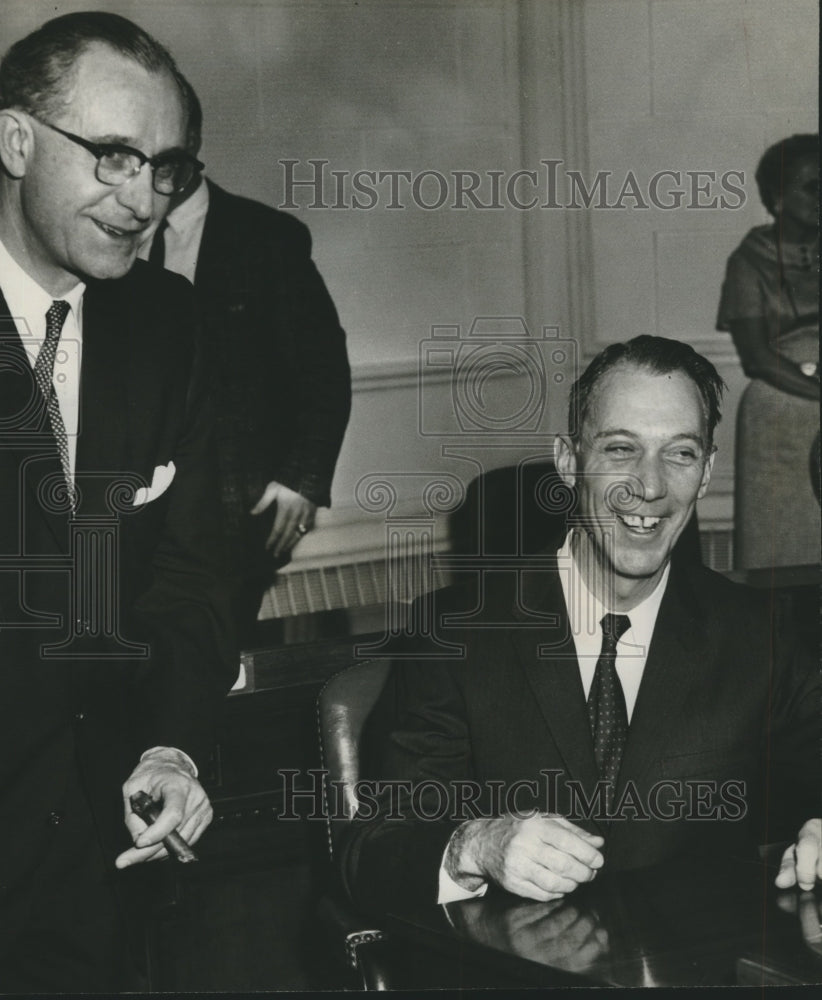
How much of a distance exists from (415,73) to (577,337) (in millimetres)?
791

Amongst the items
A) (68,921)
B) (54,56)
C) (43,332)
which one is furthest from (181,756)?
(54,56)

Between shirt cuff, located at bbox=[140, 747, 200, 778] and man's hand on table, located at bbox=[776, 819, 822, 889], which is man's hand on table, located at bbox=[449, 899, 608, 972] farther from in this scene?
shirt cuff, located at bbox=[140, 747, 200, 778]

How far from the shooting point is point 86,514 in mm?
2539

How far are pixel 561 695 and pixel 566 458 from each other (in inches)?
18.7

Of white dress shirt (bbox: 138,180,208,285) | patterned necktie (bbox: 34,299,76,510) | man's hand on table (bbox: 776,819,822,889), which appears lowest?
man's hand on table (bbox: 776,819,822,889)

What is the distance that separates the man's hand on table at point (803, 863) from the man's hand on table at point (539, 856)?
282 millimetres

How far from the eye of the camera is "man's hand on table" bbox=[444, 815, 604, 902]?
1.80 m

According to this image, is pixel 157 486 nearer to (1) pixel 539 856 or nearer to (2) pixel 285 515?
(2) pixel 285 515

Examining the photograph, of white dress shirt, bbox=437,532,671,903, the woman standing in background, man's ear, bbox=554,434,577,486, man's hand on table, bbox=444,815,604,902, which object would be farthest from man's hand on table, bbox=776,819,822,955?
the woman standing in background

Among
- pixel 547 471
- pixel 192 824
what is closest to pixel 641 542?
pixel 547 471

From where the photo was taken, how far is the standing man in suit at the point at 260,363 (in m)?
2.99

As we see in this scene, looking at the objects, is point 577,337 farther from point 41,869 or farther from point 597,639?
point 41,869

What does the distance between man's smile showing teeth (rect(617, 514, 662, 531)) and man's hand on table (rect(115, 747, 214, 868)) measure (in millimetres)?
927

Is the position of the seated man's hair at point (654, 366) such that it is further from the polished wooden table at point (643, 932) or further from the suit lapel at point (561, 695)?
the polished wooden table at point (643, 932)
